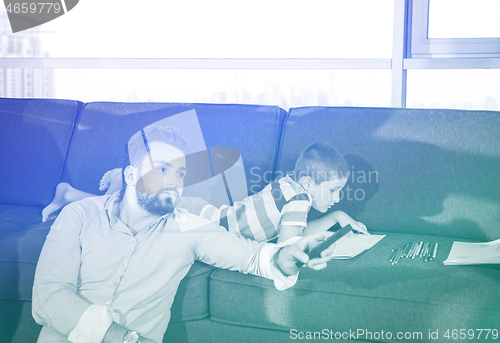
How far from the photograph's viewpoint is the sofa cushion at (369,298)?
1.17m

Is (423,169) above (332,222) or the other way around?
above

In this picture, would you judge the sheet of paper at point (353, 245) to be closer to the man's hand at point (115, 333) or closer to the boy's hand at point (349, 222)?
the boy's hand at point (349, 222)

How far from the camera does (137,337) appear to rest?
3.95 feet

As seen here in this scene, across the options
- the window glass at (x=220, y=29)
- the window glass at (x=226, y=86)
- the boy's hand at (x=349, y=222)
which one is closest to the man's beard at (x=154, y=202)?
the boy's hand at (x=349, y=222)

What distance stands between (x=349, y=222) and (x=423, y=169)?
329 millimetres

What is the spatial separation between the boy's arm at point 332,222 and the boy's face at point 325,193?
0.11 feet

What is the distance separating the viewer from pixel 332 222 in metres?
1.57

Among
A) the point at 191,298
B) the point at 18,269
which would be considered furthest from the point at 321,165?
the point at 18,269

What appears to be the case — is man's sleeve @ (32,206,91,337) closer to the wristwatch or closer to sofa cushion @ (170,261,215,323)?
the wristwatch

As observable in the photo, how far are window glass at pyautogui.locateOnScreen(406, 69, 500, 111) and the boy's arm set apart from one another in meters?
1.00

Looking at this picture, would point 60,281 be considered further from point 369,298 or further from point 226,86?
point 226,86

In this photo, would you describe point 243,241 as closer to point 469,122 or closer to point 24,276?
point 24,276

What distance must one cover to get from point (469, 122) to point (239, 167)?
2.79 ft

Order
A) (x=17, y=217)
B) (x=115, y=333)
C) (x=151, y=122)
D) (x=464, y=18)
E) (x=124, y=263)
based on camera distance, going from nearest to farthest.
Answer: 1. (x=115, y=333)
2. (x=124, y=263)
3. (x=17, y=217)
4. (x=151, y=122)
5. (x=464, y=18)
